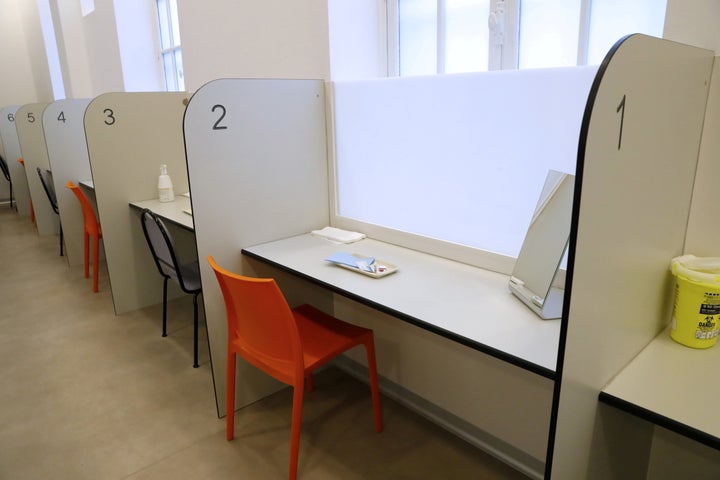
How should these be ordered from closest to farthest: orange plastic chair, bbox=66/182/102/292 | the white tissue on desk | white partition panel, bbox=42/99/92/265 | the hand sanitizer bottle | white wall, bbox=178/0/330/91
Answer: the white tissue on desk, white wall, bbox=178/0/330/91, the hand sanitizer bottle, orange plastic chair, bbox=66/182/102/292, white partition panel, bbox=42/99/92/265

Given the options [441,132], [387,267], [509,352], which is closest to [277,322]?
[387,267]

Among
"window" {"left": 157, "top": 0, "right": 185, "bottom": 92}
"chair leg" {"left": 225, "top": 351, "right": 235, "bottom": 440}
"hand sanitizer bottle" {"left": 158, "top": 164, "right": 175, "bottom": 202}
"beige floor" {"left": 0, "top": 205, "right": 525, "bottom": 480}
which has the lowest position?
"beige floor" {"left": 0, "top": 205, "right": 525, "bottom": 480}

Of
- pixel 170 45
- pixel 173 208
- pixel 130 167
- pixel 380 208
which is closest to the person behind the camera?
pixel 380 208

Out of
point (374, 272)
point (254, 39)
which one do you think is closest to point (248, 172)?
point (374, 272)

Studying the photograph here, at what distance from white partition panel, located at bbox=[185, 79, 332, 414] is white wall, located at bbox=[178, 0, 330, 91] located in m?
0.27

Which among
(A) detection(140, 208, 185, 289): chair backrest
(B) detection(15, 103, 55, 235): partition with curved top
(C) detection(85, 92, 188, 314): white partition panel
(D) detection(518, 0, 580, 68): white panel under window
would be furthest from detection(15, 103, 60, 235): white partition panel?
(D) detection(518, 0, 580, 68): white panel under window

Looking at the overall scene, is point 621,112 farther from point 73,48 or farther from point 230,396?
point 73,48

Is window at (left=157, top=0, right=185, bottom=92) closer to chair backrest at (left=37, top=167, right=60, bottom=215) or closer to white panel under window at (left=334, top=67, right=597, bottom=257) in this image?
chair backrest at (left=37, top=167, right=60, bottom=215)

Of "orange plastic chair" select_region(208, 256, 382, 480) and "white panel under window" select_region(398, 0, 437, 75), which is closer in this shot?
"orange plastic chair" select_region(208, 256, 382, 480)

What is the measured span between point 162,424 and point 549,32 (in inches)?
83.3

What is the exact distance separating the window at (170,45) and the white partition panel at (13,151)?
2.25 meters

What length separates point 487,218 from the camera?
1646 mm

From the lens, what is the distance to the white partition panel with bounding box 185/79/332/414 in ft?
5.83

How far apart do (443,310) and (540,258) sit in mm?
302
